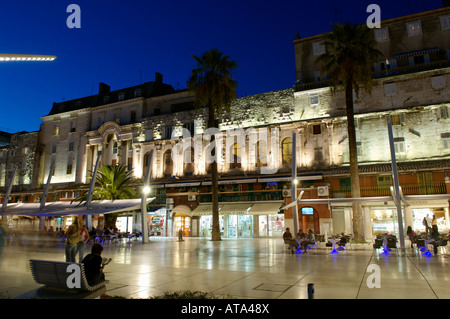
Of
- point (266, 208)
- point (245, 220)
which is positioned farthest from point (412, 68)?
point (245, 220)

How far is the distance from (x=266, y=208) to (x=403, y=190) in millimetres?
11471

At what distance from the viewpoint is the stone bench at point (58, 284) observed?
229 inches

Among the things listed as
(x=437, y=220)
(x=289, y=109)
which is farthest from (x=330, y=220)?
(x=289, y=109)

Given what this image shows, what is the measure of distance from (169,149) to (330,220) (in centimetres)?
1951

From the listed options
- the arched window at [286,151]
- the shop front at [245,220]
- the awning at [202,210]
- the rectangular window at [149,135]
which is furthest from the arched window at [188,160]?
the arched window at [286,151]

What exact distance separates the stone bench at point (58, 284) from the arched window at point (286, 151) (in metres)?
28.2

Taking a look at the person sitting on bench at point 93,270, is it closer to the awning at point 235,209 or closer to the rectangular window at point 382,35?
the awning at point 235,209

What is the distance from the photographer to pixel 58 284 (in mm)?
6117

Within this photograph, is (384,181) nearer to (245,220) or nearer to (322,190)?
(322,190)

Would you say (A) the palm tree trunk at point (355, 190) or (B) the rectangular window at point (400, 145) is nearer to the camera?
(A) the palm tree trunk at point (355, 190)

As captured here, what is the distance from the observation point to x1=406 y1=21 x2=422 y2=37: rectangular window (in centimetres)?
3121

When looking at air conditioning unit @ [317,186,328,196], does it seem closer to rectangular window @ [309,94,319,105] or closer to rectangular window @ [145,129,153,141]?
rectangular window @ [309,94,319,105]

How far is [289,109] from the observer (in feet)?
111

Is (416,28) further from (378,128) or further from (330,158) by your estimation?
(330,158)
